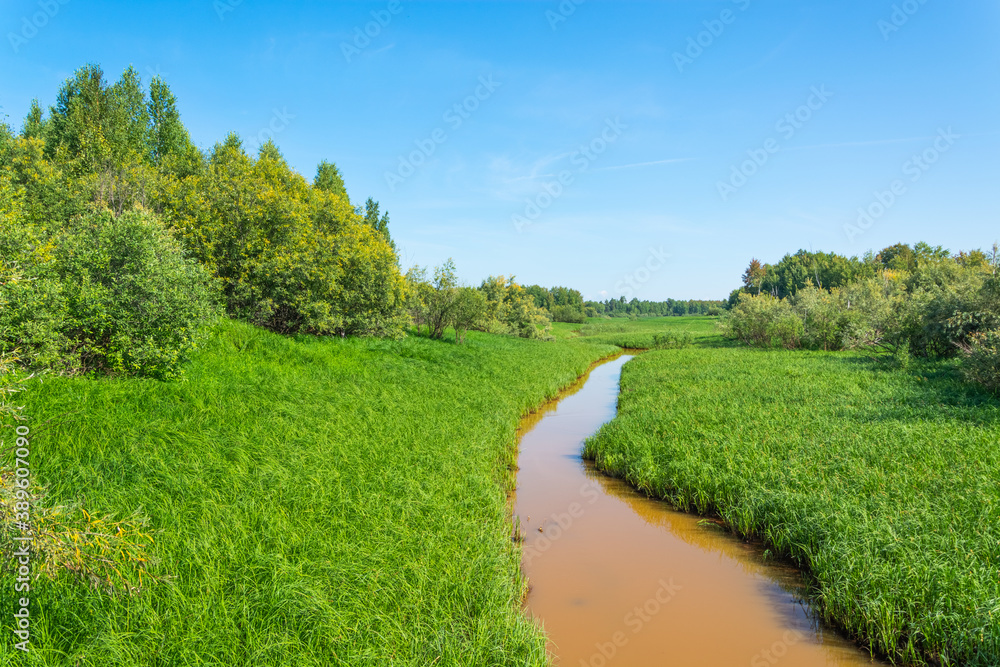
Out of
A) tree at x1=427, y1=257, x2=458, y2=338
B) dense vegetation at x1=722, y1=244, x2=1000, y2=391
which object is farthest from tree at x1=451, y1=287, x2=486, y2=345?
dense vegetation at x1=722, y1=244, x2=1000, y2=391

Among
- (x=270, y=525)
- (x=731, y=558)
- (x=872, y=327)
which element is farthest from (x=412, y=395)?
(x=872, y=327)

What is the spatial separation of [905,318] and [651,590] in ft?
93.7

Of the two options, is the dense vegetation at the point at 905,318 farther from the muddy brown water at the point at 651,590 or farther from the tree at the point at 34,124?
the tree at the point at 34,124

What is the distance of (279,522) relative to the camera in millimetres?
6098

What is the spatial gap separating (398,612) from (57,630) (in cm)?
290

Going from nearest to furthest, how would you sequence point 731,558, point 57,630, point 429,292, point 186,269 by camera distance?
point 57,630
point 731,558
point 186,269
point 429,292

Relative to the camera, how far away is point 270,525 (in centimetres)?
601

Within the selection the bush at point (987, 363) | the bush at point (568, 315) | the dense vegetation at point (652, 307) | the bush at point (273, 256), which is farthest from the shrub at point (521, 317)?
the dense vegetation at point (652, 307)

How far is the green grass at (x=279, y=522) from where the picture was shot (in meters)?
4.18

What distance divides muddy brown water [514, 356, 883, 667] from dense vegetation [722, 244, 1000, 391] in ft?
41.8

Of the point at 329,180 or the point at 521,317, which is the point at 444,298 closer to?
the point at 521,317

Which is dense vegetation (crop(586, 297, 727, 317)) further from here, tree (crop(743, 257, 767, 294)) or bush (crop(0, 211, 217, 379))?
bush (crop(0, 211, 217, 379))

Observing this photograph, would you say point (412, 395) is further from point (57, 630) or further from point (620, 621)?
point (57, 630)

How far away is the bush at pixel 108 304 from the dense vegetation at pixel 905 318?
73.4ft
